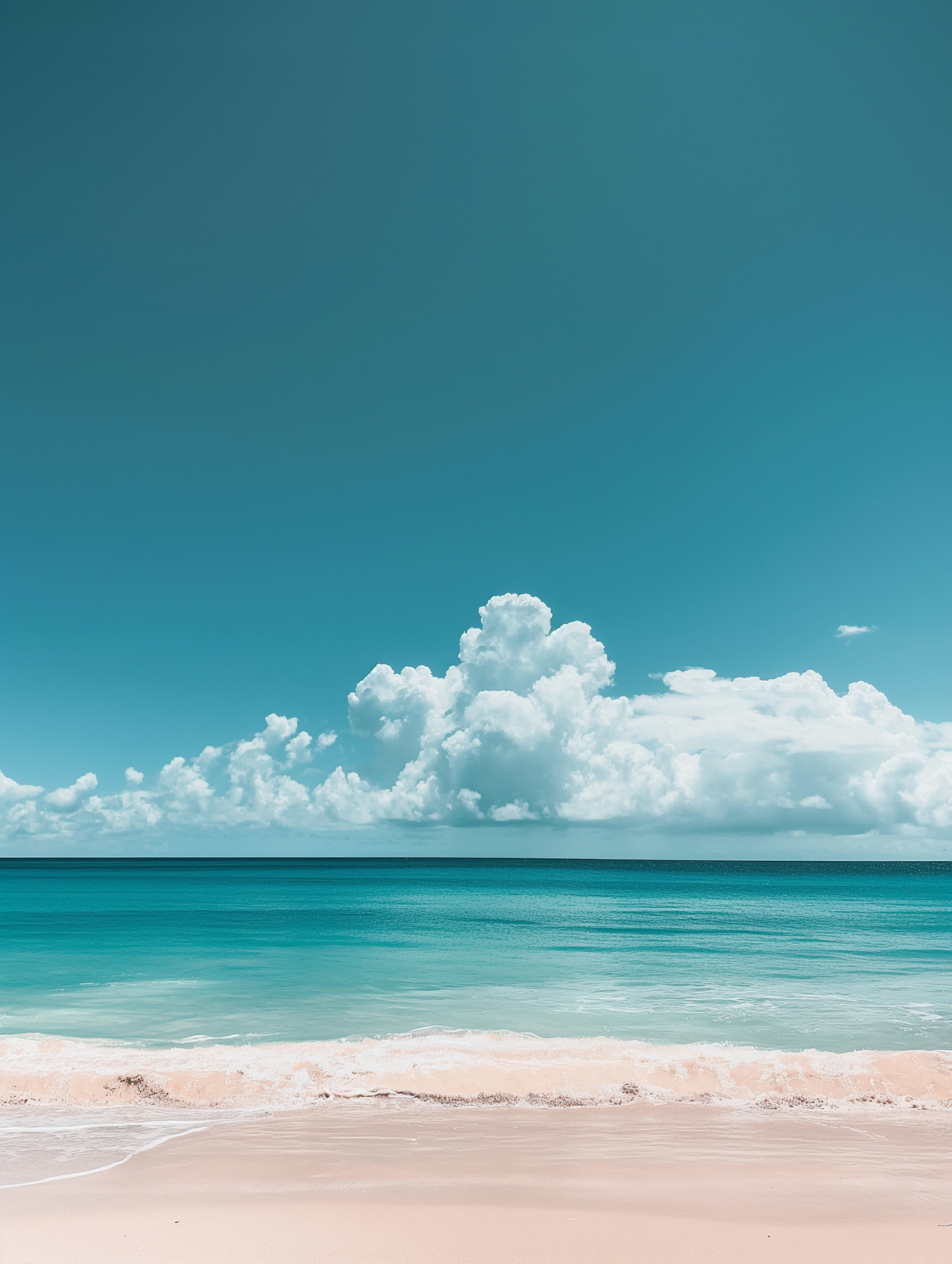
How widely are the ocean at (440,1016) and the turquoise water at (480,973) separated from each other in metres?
0.14

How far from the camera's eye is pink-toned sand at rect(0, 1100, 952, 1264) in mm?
6387

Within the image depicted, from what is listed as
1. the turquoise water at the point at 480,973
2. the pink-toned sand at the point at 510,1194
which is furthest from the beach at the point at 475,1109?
the turquoise water at the point at 480,973

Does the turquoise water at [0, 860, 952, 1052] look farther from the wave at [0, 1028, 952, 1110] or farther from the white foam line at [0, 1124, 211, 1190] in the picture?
the white foam line at [0, 1124, 211, 1190]

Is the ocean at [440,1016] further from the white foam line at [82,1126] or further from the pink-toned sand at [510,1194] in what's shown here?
the pink-toned sand at [510,1194]

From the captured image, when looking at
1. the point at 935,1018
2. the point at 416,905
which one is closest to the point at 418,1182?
the point at 935,1018

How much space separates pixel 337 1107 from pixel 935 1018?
16328mm

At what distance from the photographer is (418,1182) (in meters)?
8.12

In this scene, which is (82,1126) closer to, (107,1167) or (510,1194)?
(107,1167)

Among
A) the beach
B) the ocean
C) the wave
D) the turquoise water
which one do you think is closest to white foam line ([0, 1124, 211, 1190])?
the beach

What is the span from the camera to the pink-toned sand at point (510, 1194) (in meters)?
6.39

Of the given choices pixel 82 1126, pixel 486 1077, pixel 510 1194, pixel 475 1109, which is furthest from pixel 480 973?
pixel 510 1194

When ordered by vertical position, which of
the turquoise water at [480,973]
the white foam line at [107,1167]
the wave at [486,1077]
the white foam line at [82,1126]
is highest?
the white foam line at [107,1167]

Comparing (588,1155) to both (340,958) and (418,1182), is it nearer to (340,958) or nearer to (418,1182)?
(418,1182)

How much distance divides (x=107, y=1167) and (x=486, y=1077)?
6422 mm
